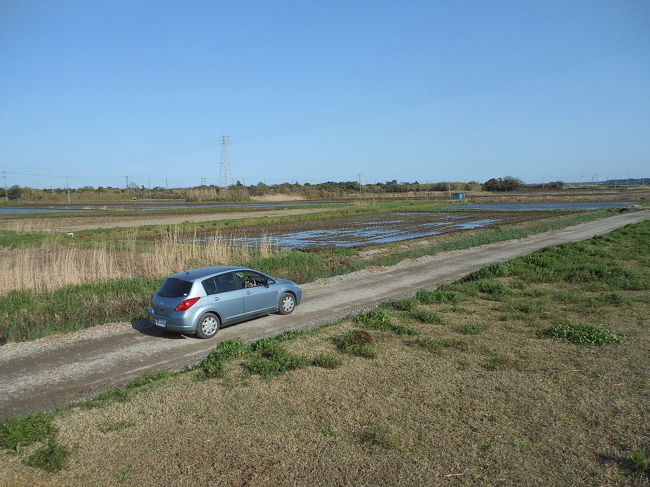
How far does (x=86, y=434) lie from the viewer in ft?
21.8

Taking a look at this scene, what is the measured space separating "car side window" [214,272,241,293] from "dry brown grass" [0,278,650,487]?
4.11m

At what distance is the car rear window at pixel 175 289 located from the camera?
12.4 m

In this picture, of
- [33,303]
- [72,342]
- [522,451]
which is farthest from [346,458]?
[33,303]

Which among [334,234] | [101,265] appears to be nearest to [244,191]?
[334,234]

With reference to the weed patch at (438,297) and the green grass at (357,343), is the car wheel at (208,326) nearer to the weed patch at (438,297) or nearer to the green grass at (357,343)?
the green grass at (357,343)

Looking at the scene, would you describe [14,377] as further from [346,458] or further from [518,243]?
[518,243]

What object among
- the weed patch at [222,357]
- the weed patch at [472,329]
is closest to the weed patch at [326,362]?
the weed patch at [222,357]

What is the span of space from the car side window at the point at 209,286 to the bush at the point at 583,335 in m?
7.49

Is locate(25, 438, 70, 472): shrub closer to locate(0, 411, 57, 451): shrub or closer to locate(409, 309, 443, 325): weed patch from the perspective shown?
locate(0, 411, 57, 451): shrub

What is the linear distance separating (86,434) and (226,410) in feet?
5.87

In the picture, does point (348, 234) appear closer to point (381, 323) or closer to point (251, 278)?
point (251, 278)

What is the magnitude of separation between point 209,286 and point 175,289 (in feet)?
2.66

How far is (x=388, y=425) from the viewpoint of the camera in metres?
6.56

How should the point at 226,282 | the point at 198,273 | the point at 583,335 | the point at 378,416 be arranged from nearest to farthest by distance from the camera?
the point at 378,416 < the point at 583,335 < the point at 198,273 < the point at 226,282
